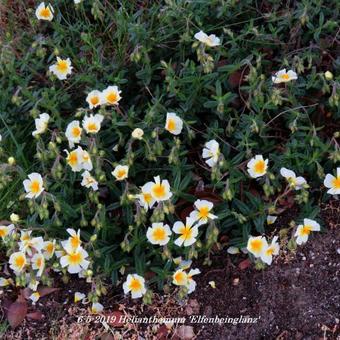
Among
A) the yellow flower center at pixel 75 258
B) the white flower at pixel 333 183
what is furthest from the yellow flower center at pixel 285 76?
the yellow flower center at pixel 75 258

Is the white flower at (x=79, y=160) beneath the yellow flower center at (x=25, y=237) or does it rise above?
above

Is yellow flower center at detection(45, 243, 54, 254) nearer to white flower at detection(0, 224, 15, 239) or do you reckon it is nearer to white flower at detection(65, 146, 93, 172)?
white flower at detection(0, 224, 15, 239)

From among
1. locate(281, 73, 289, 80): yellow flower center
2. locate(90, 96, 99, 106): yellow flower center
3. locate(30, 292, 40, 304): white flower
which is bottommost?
locate(30, 292, 40, 304): white flower

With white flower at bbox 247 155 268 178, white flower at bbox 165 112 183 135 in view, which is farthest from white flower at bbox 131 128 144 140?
white flower at bbox 247 155 268 178

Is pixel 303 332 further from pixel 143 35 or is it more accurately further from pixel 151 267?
pixel 143 35

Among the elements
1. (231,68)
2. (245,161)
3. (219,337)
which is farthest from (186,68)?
(219,337)

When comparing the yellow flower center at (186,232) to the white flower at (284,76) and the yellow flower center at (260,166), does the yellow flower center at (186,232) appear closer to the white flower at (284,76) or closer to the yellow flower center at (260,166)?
the yellow flower center at (260,166)
